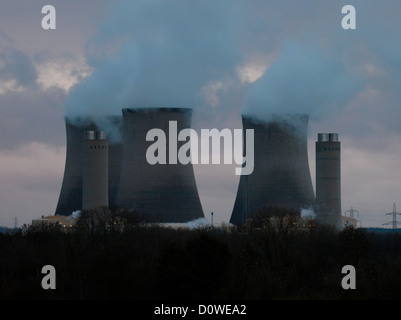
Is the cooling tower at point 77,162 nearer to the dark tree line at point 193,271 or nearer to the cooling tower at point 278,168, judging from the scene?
the cooling tower at point 278,168

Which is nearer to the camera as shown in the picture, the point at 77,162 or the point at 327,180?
the point at 327,180

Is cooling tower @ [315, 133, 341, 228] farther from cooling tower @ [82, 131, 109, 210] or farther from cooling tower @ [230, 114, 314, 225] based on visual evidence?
cooling tower @ [82, 131, 109, 210]

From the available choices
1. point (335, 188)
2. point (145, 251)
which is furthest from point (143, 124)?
point (145, 251)

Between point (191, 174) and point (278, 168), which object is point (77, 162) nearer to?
point (191, 174)

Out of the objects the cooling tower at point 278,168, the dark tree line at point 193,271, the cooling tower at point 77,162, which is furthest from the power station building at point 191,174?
the dark tree line at point 193,271

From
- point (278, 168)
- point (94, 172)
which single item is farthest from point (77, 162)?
point (278, 168)
